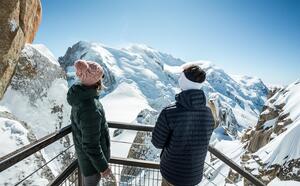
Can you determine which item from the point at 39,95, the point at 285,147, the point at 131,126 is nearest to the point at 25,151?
the point at 131,126

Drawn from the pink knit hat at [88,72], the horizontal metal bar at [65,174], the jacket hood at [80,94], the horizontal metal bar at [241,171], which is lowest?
the horizontal metal bar at [65,174]

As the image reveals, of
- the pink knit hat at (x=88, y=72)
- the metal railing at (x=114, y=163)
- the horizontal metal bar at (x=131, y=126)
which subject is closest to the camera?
the metal railing at (x=114, y=163)

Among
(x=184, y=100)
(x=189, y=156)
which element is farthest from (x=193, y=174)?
(x=184, y=100)

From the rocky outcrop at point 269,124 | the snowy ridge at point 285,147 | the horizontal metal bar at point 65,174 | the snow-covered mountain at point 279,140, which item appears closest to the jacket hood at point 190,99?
the horizontal metal bar at point 65,174

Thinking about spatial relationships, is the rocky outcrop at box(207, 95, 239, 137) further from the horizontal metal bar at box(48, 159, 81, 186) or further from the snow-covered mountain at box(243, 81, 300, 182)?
the snow-covered mountain at box(243, 81, 300, 182)

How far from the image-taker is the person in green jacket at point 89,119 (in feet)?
9.28

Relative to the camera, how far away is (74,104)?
2.91 metres

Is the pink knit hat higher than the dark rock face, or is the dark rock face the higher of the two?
the pink knit hat

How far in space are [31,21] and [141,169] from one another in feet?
61.9

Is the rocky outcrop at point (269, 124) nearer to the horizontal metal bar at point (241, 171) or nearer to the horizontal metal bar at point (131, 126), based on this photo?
the horizontal metal bar at point (131, 126)

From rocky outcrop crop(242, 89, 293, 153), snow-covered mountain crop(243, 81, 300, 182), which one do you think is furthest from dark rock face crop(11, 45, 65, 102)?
snow-covered mountain crop(243, 81, 300, 182)

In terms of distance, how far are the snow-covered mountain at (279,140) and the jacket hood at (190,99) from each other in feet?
56.7

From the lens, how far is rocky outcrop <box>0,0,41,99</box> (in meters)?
16.5

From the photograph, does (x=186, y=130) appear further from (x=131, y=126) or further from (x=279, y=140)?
(x=279, y=140)
